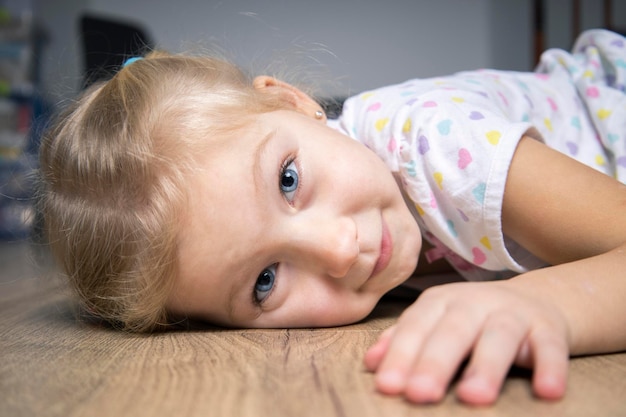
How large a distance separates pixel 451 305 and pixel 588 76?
0.85 meters

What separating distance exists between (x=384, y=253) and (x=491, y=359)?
352 millimetres

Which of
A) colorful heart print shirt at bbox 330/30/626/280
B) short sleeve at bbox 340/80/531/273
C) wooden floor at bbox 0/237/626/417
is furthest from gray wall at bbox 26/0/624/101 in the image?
wooden floor at bbox 0/237/626/417

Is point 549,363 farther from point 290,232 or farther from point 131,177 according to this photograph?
point 131,177

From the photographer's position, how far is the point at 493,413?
0.39 meters

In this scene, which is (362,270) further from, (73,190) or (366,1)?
(366,1)

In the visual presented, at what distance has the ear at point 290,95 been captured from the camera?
35.9 inches

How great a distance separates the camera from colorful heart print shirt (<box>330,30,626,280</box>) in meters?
0.73

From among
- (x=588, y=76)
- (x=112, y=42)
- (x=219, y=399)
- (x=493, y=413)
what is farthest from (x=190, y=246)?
(x=112, y=42)

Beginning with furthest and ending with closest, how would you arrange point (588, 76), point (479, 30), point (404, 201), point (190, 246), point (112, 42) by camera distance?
point (479, 30), point (112, 42), point (588, 76), point (404, 201), point (190, 246)

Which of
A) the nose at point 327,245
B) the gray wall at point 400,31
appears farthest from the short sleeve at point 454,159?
the gray wall at point 400,31

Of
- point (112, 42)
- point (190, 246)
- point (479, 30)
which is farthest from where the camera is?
point (479, 30)

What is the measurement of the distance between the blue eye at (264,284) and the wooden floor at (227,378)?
0.15 feet

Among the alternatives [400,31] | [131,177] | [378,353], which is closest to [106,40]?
[131,177]

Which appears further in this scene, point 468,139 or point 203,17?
point 203,17
